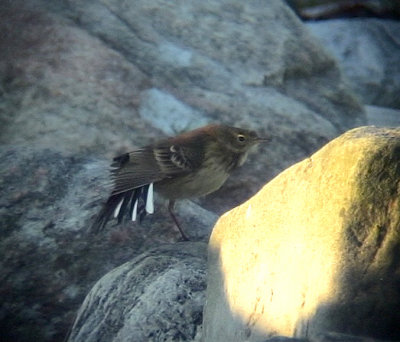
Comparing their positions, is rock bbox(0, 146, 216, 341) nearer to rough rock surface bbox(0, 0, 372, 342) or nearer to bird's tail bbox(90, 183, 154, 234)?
rough rock surface bbox(0, 0, 372, 342)

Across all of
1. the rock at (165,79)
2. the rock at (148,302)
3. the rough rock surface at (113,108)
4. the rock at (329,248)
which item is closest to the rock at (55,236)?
the rough rock surface at (113,108)

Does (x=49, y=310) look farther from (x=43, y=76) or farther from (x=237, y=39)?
(x=237, y=39)

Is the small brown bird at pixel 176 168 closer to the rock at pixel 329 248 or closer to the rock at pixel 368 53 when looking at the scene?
the rock at pixel 329 248

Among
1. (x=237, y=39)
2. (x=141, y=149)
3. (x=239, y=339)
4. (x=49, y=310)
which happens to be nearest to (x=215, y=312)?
(x=239, y=339)

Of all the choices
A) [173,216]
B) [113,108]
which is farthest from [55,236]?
[113,108]

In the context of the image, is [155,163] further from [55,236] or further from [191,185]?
[55,236]
